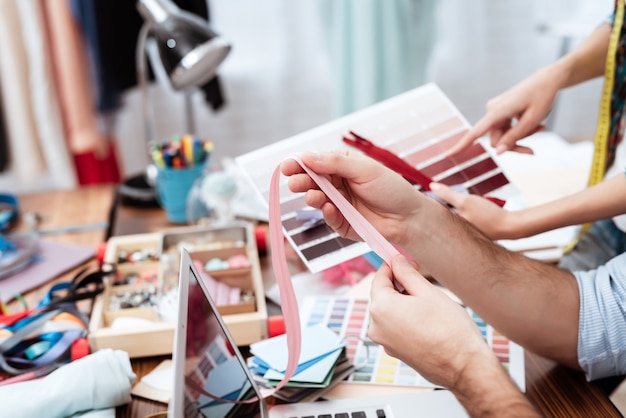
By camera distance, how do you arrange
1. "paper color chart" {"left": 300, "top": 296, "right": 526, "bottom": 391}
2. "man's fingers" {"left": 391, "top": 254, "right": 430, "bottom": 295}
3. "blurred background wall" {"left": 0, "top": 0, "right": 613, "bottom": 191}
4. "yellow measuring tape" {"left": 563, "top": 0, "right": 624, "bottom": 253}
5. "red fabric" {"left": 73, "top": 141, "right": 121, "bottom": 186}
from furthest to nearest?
"red fabric" {"left": 73, "top": 141, "right": 121, "bottom": 186}
"blurred background wall" {"left": 0, "top": 0, "right": 613, "bottom": 191}
"yellow measuring tape" {"left": 563, "top": 0, "right": 624, "bottom": 253}
"paper color chart" {"left": 300, "top": 296, "right": 526, "bottom": 391}
"man's fingers" {"left": 391, "top": 254, "right": 430, "bottom": 295}

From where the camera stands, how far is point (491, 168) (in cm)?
105

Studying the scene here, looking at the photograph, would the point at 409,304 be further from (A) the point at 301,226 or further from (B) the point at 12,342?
(B) the point at 12,342

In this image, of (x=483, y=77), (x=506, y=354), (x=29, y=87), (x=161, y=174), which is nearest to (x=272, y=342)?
(x=506, y=354)

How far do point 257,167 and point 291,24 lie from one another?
1.60 m

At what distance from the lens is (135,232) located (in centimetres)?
129

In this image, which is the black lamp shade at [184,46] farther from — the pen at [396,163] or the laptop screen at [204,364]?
the laptop screen at [204,364]

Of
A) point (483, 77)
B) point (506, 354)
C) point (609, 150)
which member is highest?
point (609, 150)

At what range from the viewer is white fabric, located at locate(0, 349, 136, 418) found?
72 cm

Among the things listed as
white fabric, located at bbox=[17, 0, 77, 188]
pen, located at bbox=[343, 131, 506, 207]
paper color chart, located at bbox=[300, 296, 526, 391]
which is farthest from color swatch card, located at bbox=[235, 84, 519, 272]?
white fabric, located at bbox=[17, 0, 77, 188]

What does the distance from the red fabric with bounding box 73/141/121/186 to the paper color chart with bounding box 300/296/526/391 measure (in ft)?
5.11

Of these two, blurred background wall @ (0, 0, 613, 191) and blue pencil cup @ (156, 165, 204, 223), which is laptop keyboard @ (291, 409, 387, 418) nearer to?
blue pencil cup @ (156, 165, 204, 223)

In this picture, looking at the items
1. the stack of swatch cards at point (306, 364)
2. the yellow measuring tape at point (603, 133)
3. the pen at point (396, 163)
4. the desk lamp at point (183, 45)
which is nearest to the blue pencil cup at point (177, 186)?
the desk lamp at point (183, 45)

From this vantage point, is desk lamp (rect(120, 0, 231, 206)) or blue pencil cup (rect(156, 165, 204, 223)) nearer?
desk lamp (rect(120, 0, 231, 206))

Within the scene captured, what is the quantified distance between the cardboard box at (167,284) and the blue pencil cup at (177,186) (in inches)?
5.4
